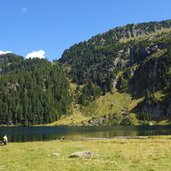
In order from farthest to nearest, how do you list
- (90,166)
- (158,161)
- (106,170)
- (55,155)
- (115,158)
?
(55,155) → (115,158) → (158,161) → (90,166) → (106,170)

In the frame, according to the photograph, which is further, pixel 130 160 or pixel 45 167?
pixel 130 160

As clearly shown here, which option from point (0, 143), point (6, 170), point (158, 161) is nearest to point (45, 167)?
point (6, 170)

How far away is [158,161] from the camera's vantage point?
37.7 m

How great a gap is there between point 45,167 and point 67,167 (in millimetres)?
2109

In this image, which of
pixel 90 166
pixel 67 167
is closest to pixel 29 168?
pixel 67 167

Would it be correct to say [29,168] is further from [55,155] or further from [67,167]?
[55,155]

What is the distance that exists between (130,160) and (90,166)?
607 cm

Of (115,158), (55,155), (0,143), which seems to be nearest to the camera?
(115,158)

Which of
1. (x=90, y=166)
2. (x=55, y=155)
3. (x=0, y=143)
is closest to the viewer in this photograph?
(x=90, y=166)

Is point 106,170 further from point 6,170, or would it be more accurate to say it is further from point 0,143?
point 0,143

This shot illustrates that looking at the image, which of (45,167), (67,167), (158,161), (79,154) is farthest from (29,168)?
(158,161)

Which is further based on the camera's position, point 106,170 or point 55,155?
point 55,155

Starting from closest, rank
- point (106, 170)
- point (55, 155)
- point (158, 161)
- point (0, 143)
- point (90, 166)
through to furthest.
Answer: point (106, 170)
point (90, 166)
point (158, 161)
point (55, 155)
point (0, 143)

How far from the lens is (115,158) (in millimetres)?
41188
